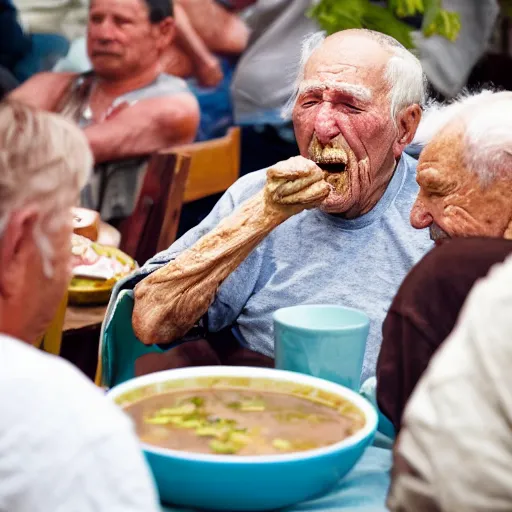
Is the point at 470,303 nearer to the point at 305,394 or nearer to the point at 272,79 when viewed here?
the point at 305,394

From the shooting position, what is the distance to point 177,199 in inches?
159

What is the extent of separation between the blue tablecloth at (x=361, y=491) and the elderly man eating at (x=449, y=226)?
0.36 feet

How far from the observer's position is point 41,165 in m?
1.22

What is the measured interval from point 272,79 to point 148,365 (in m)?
2.83

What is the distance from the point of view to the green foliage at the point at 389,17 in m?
4.29

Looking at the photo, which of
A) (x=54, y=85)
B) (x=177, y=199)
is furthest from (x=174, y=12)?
(x=177, y=199)

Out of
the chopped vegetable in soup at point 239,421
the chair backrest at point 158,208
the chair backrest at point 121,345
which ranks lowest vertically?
the chair backrest at point 158,208

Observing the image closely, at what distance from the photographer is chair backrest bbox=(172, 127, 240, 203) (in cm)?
461

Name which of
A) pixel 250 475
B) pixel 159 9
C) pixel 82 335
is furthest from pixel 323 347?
pixel 159 9

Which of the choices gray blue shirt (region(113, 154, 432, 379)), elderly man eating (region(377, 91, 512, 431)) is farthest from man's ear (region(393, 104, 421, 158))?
elderly man eating (region(377, 91, 512, 431))

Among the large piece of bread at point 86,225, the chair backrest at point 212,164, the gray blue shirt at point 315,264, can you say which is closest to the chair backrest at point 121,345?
the gray blue shirt at point 315,264

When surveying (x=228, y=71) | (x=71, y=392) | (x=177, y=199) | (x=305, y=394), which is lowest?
(x=177, y=199)

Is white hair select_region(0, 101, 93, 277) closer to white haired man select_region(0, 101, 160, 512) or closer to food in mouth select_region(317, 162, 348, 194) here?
white haired man select_region(0, 101, 160, 512)

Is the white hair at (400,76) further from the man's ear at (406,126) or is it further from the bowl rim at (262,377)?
the bowl rim at (262,377)
